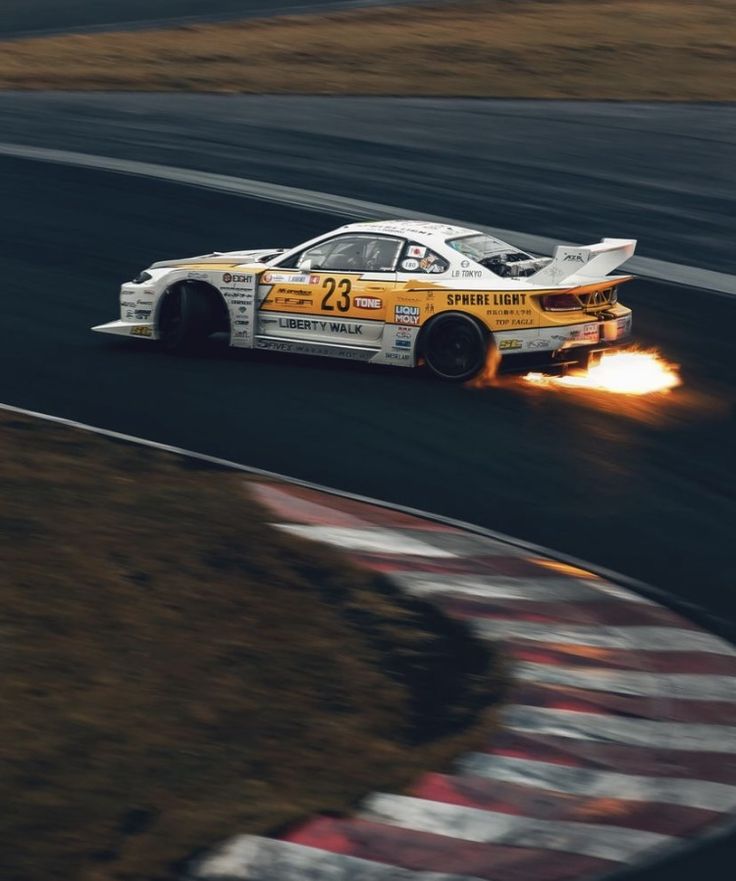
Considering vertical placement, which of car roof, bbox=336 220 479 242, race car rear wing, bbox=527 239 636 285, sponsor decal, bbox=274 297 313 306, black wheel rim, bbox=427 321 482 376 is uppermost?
car roof, bbox=336 220 479 242

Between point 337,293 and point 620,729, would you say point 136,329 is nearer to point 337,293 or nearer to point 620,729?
point 337,293

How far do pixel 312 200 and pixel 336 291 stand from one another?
7.16 metres

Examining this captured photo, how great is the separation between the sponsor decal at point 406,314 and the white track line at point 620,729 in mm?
6280

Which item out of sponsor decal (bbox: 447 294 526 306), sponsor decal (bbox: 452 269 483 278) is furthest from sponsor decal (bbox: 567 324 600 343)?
sponsor decal (bbox: 452 269 483 278)

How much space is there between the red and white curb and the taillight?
11.9 feet

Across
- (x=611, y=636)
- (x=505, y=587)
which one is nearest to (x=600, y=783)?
(x=611, y=636)

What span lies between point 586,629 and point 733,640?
2.57 feet

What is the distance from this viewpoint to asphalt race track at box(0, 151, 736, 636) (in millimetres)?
9336

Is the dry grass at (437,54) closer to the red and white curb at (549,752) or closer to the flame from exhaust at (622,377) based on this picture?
the flame from exhaust at (622,377)

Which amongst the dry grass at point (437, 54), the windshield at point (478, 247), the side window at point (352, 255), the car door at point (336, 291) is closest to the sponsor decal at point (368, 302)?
the car door at point (336, 291)

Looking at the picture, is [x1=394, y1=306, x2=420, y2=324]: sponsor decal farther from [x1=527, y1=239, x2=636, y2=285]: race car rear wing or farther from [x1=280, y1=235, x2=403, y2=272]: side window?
[x1=527, y1=239, x2=636, y2=285]: race car rear wing

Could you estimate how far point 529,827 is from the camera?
542 centimetres

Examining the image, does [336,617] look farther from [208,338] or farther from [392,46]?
[392,46]

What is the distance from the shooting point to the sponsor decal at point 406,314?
12320mm
